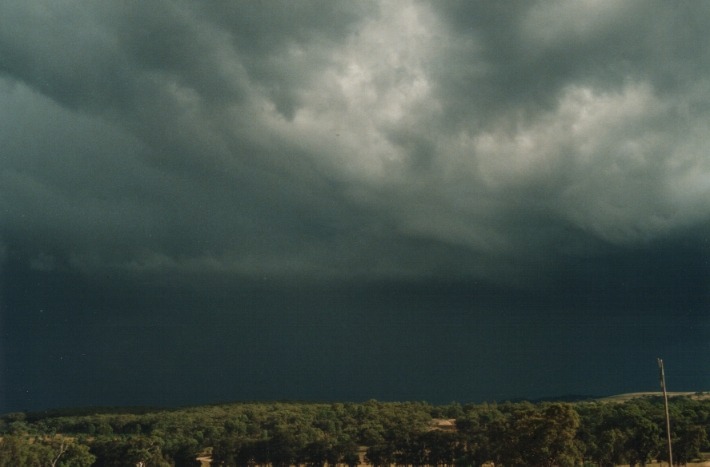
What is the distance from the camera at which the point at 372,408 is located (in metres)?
195

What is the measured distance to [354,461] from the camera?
136750 millimetres

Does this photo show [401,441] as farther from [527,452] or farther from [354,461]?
[527,452]


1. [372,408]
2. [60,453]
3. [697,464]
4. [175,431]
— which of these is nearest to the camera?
[60,453]

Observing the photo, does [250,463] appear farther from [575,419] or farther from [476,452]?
[575,419]

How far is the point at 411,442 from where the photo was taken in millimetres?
132500

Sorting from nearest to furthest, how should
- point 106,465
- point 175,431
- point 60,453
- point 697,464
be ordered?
point 60,453, point 697,464, point 106,465, point 175,431

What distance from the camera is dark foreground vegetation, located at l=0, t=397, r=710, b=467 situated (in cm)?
8356

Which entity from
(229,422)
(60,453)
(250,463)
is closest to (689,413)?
(250,463)

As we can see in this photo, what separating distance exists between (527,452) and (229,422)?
116809mm

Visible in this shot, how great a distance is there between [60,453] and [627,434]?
10969cm

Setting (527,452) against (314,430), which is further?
(314,430)

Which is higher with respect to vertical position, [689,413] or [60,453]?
[689,413]

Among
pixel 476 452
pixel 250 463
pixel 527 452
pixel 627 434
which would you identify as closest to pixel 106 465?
pixel 250 463

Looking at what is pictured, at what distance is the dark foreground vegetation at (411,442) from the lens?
274 feet
